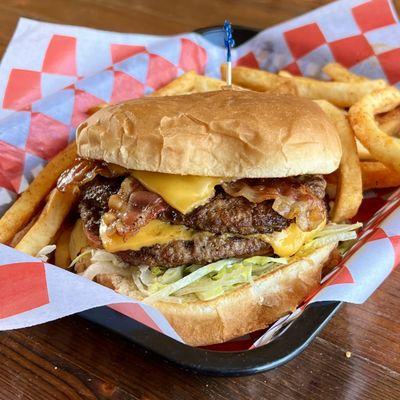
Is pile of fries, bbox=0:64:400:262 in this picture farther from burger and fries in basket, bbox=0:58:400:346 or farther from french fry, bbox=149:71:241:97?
french fry, bbox=149:71:241:97

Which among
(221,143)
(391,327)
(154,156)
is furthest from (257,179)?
(391,327)

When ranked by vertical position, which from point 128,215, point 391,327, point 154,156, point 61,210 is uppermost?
point 154,156

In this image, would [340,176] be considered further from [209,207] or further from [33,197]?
[33,197]

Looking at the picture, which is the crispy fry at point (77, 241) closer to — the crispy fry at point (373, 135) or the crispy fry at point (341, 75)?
the crispy fry at point (373, 135)

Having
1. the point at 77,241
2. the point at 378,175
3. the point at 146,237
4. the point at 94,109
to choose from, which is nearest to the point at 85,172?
the point at 77,241

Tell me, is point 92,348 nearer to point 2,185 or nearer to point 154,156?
point 154,156

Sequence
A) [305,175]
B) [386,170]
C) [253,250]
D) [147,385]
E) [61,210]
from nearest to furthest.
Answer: [147,385], [253,250], [305,175], [61,210], [386,170]

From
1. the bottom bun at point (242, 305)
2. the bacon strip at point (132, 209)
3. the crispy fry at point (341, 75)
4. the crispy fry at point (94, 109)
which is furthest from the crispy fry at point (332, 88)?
the bacon strip at point (132, 209)
